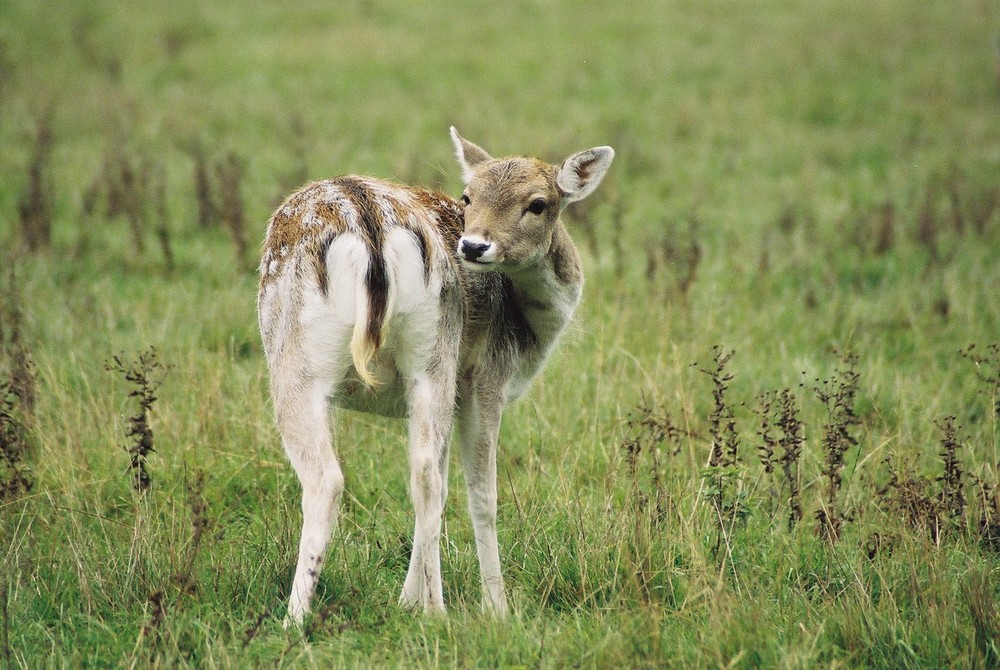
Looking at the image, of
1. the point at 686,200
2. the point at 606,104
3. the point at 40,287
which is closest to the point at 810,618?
the point at 40,287

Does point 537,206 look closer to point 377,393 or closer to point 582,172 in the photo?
point 582,172

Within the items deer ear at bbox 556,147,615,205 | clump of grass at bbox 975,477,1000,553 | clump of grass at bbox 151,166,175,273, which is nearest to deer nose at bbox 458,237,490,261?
deer ear at bbox 556,147,615,205

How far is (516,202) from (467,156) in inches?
22.6

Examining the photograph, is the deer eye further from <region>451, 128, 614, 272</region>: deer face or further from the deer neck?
the deer neck

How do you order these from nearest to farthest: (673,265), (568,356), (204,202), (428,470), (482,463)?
(428,470) → (482,463) → (568,356) → (673,265) → (204,202)

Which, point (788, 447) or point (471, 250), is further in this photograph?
point (788, 447)

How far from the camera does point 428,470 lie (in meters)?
3.63

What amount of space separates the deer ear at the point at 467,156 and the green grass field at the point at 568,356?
0.58 feet

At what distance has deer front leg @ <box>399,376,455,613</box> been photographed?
3.64m

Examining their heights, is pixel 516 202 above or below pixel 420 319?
above

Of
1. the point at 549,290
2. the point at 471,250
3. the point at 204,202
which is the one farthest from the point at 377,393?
the point at 204,202

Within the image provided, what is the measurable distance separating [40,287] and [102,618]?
427 cm

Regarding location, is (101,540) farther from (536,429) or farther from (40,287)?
(40,287)

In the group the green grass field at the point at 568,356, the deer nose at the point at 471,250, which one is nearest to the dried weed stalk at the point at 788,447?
the green grass field at the point at 568,356
